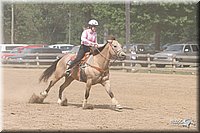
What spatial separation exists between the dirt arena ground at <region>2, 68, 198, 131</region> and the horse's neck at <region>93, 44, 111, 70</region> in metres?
1.12

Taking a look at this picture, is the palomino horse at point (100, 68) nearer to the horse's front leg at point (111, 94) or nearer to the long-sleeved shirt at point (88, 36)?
the horse's front leg at point (111, 94)

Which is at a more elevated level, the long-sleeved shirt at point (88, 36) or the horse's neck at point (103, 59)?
the long-sleeved shirt at point (88, 36)

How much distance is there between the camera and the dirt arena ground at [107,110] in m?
9.42

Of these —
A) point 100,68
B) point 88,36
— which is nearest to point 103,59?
point 100,68

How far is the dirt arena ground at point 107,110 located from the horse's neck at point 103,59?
1.12 meters

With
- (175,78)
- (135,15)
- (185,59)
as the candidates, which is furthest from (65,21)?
(175,78)

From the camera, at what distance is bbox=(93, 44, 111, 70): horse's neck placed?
41.1 feet

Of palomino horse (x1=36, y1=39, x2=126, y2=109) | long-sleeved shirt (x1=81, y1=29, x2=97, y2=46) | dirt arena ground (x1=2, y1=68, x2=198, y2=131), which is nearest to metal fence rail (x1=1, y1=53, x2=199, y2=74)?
dirt arena ground (x1=2, y1=68, x2=198, y2=131)

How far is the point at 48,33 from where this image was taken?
5594 centimetres

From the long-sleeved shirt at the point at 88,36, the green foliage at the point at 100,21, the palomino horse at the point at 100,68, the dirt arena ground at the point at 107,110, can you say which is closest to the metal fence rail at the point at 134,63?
the dirt arena ground at the point at 107,110

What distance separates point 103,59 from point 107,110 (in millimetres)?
1392

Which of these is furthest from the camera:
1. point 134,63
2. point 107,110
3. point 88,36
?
point 134,63

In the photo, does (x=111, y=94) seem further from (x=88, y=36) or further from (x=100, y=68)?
(x=88, y=36)

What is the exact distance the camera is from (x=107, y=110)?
12.1 metres
